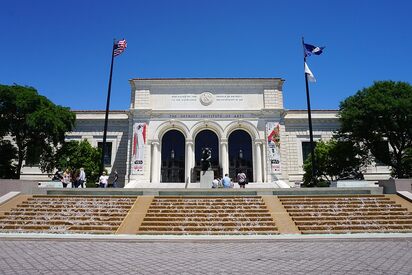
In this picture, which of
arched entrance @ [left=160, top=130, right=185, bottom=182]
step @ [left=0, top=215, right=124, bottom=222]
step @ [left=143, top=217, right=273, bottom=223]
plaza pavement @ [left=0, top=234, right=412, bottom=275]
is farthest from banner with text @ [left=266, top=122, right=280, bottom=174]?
step @ [left=0, top=215, right=124, bottom=222]

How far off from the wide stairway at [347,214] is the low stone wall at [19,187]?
572 inches

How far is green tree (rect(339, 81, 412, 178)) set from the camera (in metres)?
26.0

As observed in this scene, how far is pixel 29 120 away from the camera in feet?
89.0

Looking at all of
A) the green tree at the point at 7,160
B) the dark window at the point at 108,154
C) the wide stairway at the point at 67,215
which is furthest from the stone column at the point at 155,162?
the wide stairway at the point at 67,215

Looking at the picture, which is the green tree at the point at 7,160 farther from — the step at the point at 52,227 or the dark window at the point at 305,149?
the dark window at the point at 305,149

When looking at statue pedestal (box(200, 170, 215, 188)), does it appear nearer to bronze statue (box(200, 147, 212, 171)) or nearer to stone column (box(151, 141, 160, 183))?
bronze statue (box(200, 147, 212, 171))

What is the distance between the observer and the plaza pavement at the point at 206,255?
6.37 m

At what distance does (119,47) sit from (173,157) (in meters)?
12.9

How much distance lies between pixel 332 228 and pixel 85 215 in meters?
11.1

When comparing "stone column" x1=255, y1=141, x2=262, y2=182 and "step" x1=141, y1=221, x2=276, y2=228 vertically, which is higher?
"stone column" x1=255, y1=141, x2=262, y2=182

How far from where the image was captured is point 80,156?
98.5 ft

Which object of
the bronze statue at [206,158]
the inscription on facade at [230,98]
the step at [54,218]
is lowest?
the step at [54,218]

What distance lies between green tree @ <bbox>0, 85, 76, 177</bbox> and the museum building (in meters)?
6.85

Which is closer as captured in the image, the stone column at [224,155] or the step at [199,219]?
the step at [199,219]
